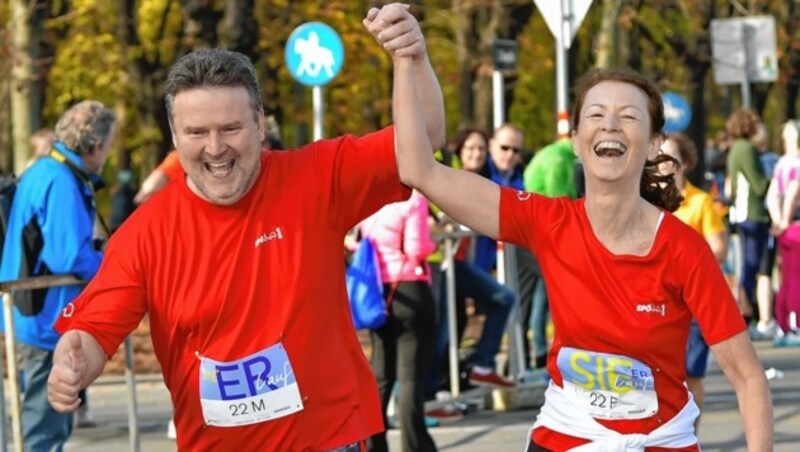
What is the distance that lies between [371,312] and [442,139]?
15.3 ft

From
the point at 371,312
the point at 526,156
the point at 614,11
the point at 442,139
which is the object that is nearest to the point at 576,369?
the point at 442,139

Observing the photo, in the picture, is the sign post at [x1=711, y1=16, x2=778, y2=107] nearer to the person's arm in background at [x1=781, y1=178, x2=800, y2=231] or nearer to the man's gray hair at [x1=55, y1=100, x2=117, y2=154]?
the person's arm in background at [x1=781, y1=178, x2=800, y2=231]

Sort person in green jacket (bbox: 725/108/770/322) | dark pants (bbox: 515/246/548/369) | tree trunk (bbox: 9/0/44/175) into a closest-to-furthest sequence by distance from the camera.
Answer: dark pants (bbox: 515/246/548/369)
person in green jacket (bbox: 725/108/770/322)
tree trunk (bbox: 9/0/44/175)

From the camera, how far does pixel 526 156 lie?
1948cm

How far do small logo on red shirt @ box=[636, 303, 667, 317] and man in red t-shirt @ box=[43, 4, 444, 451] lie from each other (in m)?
0.75

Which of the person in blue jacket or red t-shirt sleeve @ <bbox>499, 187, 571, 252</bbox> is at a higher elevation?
red t-shirt sleeve @ <bbox>499, 187, 571, 252</bbox>

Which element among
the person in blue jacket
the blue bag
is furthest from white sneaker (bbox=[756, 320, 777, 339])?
the person in blue jacket

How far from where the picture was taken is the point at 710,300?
516 cm

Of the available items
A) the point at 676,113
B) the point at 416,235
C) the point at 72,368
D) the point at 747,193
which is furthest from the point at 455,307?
the point at 676,113

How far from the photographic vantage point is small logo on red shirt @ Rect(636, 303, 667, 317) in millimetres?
5232

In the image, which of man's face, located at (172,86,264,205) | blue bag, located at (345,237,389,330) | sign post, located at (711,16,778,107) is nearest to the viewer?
man's face, located at (172,86,264,205)

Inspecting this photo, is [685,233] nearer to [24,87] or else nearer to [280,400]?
[280,400]

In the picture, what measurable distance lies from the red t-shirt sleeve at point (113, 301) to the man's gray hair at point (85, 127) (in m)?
4.98

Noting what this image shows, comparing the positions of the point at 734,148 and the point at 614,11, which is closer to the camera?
the point at 734,148
